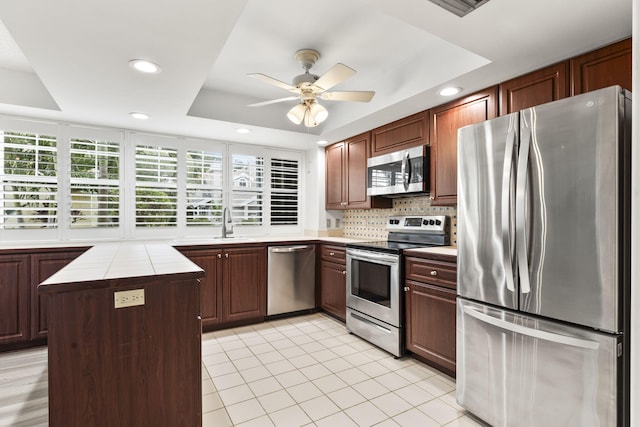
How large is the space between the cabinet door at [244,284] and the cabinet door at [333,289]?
70cm

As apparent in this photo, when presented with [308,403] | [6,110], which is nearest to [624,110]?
[308,403]

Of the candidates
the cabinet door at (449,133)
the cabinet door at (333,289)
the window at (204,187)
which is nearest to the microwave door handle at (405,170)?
the cabinet door at (449,133)

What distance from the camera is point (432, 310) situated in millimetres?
2562

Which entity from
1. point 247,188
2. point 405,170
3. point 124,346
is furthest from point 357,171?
point 124,346

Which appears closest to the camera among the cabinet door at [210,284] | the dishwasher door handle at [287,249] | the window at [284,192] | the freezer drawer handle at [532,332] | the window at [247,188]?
the freezer drawer handle at [532,332]

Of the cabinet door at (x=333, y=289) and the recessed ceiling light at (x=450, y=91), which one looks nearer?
the recessed ceiling light at (x=450, y=91)

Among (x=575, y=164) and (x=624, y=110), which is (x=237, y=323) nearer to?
(x=575, y=164)

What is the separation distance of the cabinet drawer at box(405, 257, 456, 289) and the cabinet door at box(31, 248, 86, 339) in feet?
10.3

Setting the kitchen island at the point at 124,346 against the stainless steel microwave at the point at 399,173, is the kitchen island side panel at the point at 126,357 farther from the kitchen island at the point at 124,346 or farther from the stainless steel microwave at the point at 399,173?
the stainless steel microwave at the point at 399,173

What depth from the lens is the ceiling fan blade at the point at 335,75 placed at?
208 cm

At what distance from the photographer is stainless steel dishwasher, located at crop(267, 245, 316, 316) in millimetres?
3797

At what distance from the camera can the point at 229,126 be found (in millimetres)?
3654

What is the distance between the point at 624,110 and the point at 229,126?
3232 mm

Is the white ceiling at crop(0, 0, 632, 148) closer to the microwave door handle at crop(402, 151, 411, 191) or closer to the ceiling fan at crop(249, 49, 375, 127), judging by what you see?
the ceiling fan at crop(249, 49, 375, 127)
